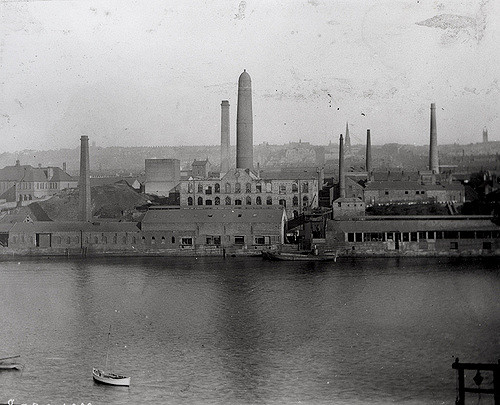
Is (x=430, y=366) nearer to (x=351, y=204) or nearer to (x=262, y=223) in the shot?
(x=262, y=223)

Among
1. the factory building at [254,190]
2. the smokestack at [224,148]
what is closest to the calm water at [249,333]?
the factory building at [254,190]

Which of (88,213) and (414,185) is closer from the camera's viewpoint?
(88,213)

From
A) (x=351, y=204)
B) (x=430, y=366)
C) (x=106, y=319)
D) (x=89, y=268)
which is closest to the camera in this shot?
(x=430, y=366)

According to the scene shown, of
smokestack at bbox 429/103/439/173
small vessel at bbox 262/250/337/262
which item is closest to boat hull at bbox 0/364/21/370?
smokestack at bbox 429/103/439/173

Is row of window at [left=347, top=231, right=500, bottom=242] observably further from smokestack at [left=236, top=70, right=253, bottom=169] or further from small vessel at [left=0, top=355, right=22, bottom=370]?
small vessel at [left=0, top=355, right=22, bottom=370]

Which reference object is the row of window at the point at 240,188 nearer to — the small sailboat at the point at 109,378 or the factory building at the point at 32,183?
the factory building at the point at 32,183

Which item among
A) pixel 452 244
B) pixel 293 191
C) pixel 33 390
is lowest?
pixel 33 390

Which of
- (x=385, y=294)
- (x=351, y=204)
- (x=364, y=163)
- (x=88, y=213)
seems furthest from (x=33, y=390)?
(x=364, y=163)
